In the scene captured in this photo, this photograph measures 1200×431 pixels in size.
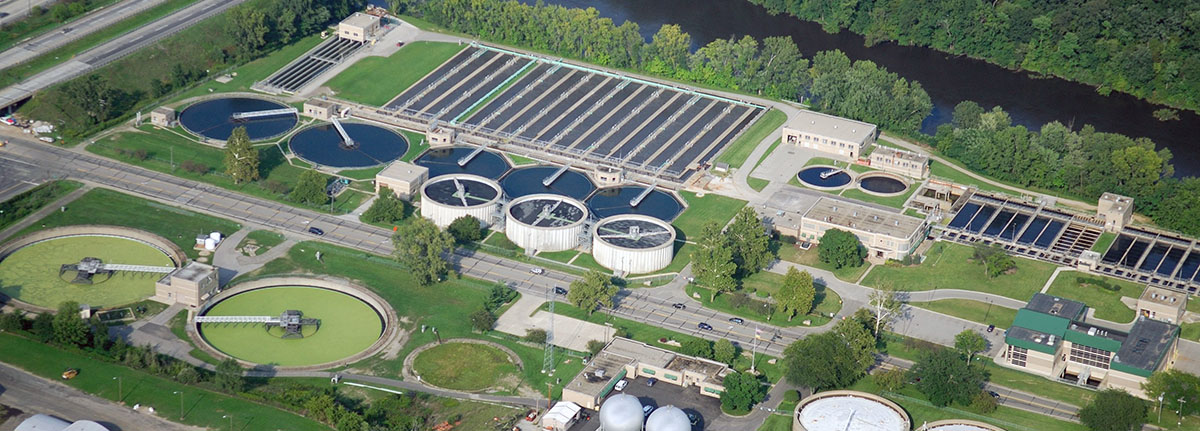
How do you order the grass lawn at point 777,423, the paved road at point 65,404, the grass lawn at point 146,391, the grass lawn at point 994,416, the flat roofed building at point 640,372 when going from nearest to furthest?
1. the paved road at point 65,404
2. the grass lawn at point 146,391
3. the grass lawn at point 777,423
4. the grass lawn at point 994,416
5. the flat roofed building at point 640,372

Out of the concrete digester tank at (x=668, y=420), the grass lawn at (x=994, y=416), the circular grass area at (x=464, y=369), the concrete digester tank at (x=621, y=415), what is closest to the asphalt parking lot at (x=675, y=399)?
the concrete digester tank at (x=621, y=415)

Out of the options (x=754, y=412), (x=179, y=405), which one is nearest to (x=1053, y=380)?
(x=754, y=412)

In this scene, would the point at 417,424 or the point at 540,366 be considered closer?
the point at 417,424

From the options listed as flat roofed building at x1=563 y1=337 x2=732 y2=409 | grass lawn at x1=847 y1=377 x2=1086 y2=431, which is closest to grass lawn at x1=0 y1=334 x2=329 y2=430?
flat roofed building at x1=563 y1=337 x2=732 y2=409

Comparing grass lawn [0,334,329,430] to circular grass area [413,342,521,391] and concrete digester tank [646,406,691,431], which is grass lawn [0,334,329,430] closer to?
circular grass area [413,342,521,391]

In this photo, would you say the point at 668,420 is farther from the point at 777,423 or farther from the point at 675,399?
the point at 777,423

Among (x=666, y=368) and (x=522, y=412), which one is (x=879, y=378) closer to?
(x=666, y=368)

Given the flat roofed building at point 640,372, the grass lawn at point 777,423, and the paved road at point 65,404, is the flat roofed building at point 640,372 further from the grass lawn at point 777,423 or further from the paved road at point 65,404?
the paved road at point 65,404
